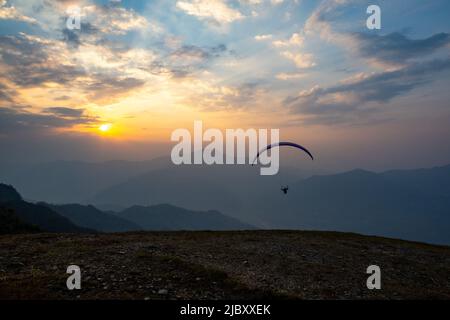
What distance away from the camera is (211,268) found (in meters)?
18.6

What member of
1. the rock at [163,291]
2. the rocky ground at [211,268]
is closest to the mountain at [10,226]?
the rocky ground at [211,268]

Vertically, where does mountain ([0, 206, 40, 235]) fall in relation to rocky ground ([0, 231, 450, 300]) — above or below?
below

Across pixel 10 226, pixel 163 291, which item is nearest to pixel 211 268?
pixel 163 291

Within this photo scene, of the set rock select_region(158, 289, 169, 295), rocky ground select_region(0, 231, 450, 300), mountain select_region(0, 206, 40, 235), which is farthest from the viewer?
mountain select_region(0, 206, 40, 235)

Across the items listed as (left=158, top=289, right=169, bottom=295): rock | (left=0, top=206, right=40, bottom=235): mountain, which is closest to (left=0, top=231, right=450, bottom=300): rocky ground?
(left=158, top=289, right=169, bottom=295): rock

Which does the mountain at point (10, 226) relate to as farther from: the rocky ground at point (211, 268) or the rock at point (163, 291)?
the rock at point (163, 291)

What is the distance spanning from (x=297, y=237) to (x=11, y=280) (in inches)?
945

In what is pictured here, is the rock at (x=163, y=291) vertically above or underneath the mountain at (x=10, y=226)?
above

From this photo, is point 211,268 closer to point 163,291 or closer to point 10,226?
point 163,291

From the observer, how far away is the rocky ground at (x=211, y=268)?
50.9 feet

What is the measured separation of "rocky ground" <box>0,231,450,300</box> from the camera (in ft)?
50.9

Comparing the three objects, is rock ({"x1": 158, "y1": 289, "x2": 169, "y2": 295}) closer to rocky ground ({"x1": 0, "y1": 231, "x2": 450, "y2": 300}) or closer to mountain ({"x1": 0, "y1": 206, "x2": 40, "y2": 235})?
rocky ground ({"x1": 0, "y1": 231, "x2": 450, "y2": 300})
